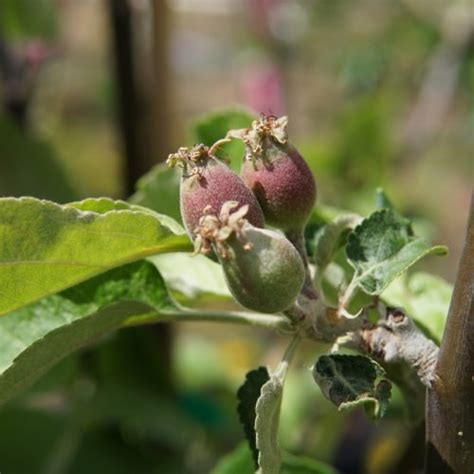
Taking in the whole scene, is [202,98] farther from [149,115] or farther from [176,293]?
[176,293]

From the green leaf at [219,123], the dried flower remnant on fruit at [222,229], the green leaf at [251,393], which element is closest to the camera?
the dried flower remnant on fruit at [222,229]

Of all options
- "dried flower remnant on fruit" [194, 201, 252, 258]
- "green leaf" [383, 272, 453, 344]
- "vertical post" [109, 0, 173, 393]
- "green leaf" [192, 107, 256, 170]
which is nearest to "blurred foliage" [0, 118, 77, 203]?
"vertical post" [109, 0, 173, 393]

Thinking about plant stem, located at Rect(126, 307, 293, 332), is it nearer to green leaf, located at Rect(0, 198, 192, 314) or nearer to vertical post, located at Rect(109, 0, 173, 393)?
green leaf, located at Rect(0, 198, 192, 314)

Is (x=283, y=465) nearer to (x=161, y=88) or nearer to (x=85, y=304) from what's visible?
(x=85, y=304)

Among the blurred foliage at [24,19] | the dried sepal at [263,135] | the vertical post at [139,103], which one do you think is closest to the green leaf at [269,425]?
the dried sepal at [263,135]

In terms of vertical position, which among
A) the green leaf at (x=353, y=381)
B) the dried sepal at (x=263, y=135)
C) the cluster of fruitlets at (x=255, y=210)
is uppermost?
the dried sepal at (x=263, y=135)

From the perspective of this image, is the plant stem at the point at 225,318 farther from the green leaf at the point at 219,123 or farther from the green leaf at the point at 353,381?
the green leaf at the point at 219,123

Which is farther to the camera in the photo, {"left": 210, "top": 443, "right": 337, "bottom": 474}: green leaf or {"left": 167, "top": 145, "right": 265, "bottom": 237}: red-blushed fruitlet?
{"left": 210, "top": 443, "right": 337, "bottom": 474}: green leaf
